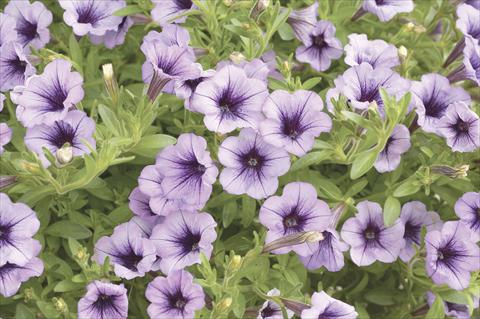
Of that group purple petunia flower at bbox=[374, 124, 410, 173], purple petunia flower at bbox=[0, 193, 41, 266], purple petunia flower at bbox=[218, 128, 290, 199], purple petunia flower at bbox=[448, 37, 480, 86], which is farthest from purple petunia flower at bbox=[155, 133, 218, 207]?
purple petunia flower at bbox=[448, 37, 480, 86]

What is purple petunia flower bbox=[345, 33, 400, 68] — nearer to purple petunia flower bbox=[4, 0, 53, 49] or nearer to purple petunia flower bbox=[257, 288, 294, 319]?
purple petunia flower bbox=[257, 288, 294, 319]

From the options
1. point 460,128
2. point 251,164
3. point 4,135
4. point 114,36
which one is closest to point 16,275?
point 4,135

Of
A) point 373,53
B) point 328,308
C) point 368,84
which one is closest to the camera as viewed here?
point 328,308

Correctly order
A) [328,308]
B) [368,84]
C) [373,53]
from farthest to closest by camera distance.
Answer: [373,53] → [368,84] → [328,308]

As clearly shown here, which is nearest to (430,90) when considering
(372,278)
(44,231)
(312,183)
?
(312,183)

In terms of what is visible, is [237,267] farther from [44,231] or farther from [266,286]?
[44,231]

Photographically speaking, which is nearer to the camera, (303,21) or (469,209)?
(469,209)

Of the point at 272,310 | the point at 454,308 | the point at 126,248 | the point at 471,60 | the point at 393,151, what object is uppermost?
the point at 471,60

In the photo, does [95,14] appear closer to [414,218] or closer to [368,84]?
[368,84]
